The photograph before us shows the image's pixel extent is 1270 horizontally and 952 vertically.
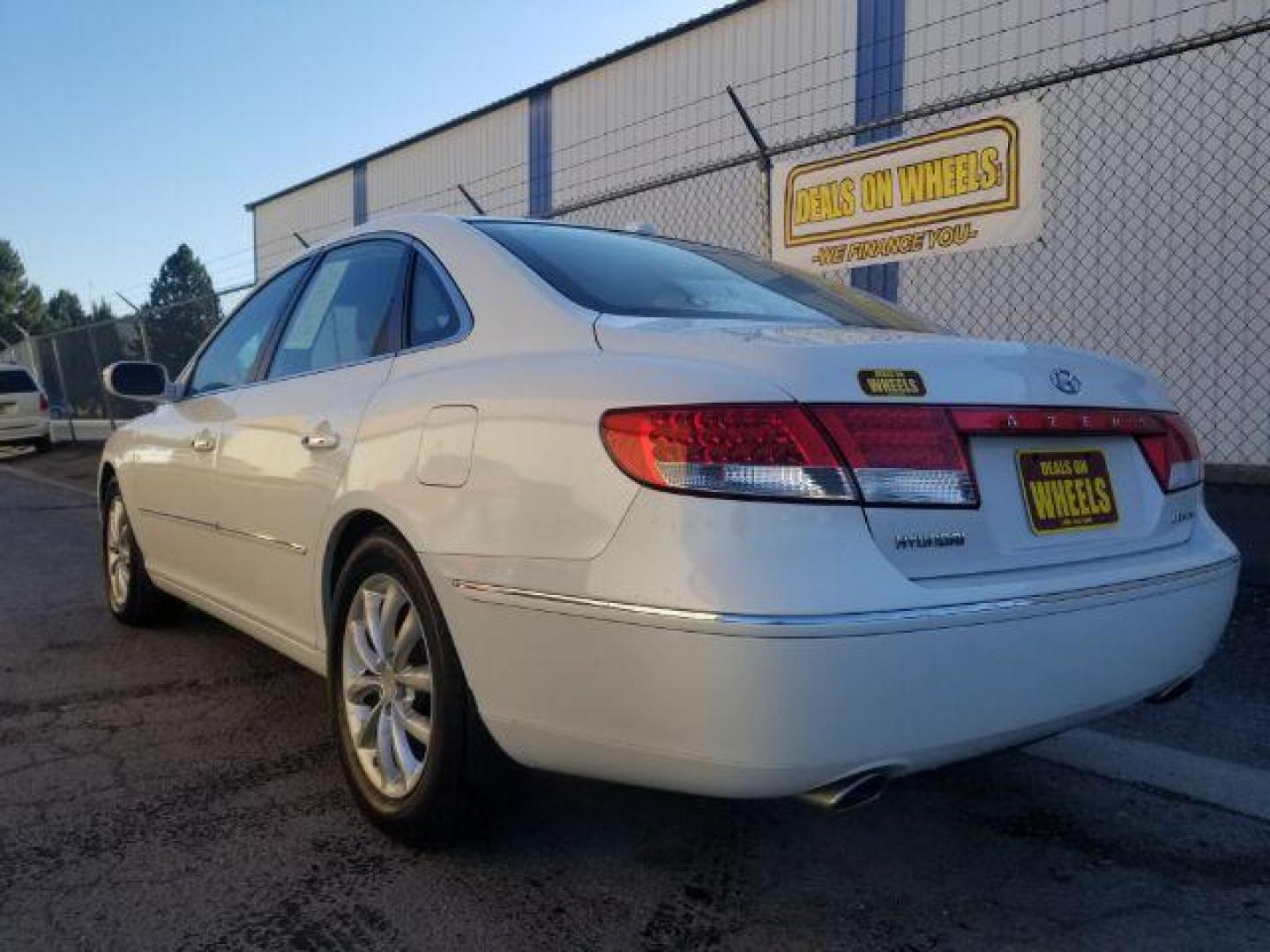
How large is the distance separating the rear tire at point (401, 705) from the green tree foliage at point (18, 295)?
87.1 metres

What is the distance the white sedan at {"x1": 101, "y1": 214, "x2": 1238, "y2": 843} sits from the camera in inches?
78.0

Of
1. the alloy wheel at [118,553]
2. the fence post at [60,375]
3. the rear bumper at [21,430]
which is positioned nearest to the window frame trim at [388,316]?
the alloy wheel at [118,553]

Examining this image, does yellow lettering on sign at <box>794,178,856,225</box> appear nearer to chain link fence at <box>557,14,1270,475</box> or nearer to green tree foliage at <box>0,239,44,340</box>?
chain link fence at <box>557,14,1270,475</box>

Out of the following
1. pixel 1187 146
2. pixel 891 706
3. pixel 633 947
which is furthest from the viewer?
pixel 1187 146

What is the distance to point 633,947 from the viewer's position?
7.35 feet

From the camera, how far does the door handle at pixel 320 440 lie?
9.98ft

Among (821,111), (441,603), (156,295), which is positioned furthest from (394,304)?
(156,295)

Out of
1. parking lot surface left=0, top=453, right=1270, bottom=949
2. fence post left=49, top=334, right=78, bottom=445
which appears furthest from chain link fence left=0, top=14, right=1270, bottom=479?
fence post left=49, top=334, right=78, bottom=445

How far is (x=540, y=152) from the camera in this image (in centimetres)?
1539

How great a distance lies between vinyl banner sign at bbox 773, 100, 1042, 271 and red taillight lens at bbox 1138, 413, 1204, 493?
3149mm

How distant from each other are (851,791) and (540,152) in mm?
14396

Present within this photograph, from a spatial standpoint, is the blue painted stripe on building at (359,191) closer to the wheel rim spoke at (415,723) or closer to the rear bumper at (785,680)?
the wheel rim spoke at (415,723)

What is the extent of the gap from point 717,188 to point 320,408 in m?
9.52

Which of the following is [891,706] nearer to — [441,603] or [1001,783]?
[441,603]
